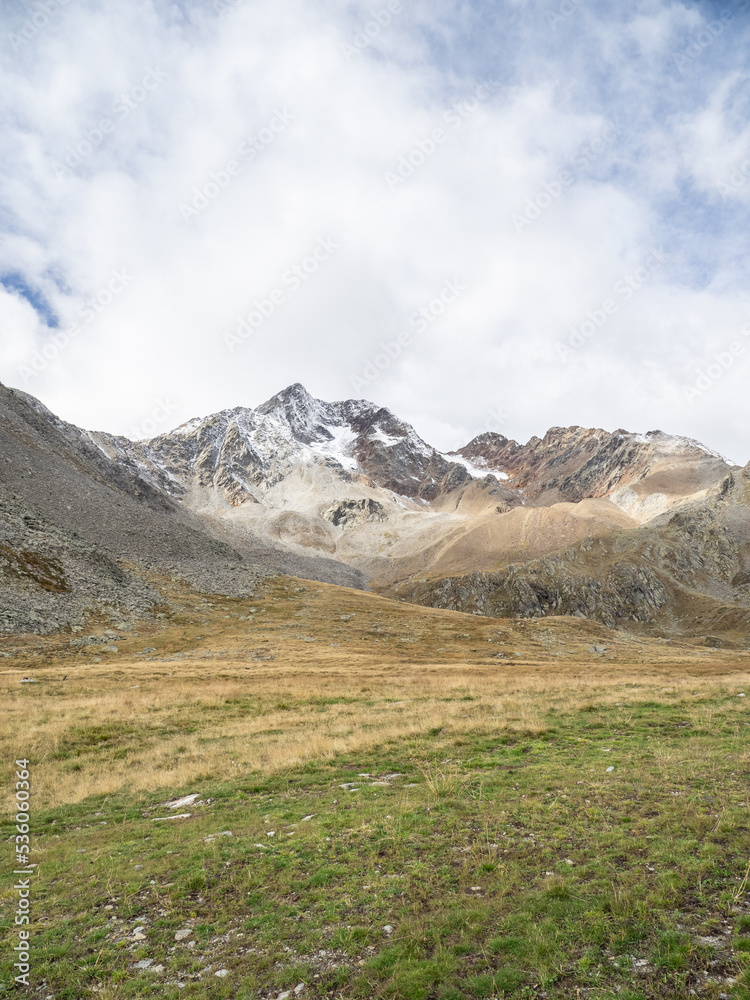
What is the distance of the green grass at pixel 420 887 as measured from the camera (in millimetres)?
6930

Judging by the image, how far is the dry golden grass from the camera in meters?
19.3

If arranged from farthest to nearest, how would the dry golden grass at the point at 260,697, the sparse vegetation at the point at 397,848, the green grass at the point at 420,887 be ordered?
the dry golden grass at the point at 260,697, the sparse vegetation at the point at 397,848, the green grass at the point at 420,887

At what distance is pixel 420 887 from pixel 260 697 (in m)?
24.0

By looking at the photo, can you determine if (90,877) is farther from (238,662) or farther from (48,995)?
(238,662)

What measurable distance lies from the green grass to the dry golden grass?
11.1 feet

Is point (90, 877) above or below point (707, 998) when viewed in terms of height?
below

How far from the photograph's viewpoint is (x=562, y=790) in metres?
13.4

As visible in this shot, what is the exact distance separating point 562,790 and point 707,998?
25.6 feet

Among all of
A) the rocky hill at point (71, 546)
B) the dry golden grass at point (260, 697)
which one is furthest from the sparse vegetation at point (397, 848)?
the rocky hill at point (71, 546)

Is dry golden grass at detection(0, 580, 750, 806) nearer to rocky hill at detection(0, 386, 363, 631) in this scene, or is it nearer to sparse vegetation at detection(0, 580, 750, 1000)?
sparse vegetation at detection(0, 580, 750, 1000)

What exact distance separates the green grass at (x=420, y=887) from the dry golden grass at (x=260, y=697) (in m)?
3.40

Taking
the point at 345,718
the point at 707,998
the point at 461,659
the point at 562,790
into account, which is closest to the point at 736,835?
the point at 562,790

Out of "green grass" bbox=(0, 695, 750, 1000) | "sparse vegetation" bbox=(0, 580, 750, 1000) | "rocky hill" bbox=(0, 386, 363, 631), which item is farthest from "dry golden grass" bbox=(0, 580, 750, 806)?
"rocky hill" bbox=(0, 386, 363, 631)

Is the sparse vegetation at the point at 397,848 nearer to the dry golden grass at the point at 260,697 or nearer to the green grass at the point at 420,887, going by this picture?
the green grass at the point at 420,887
